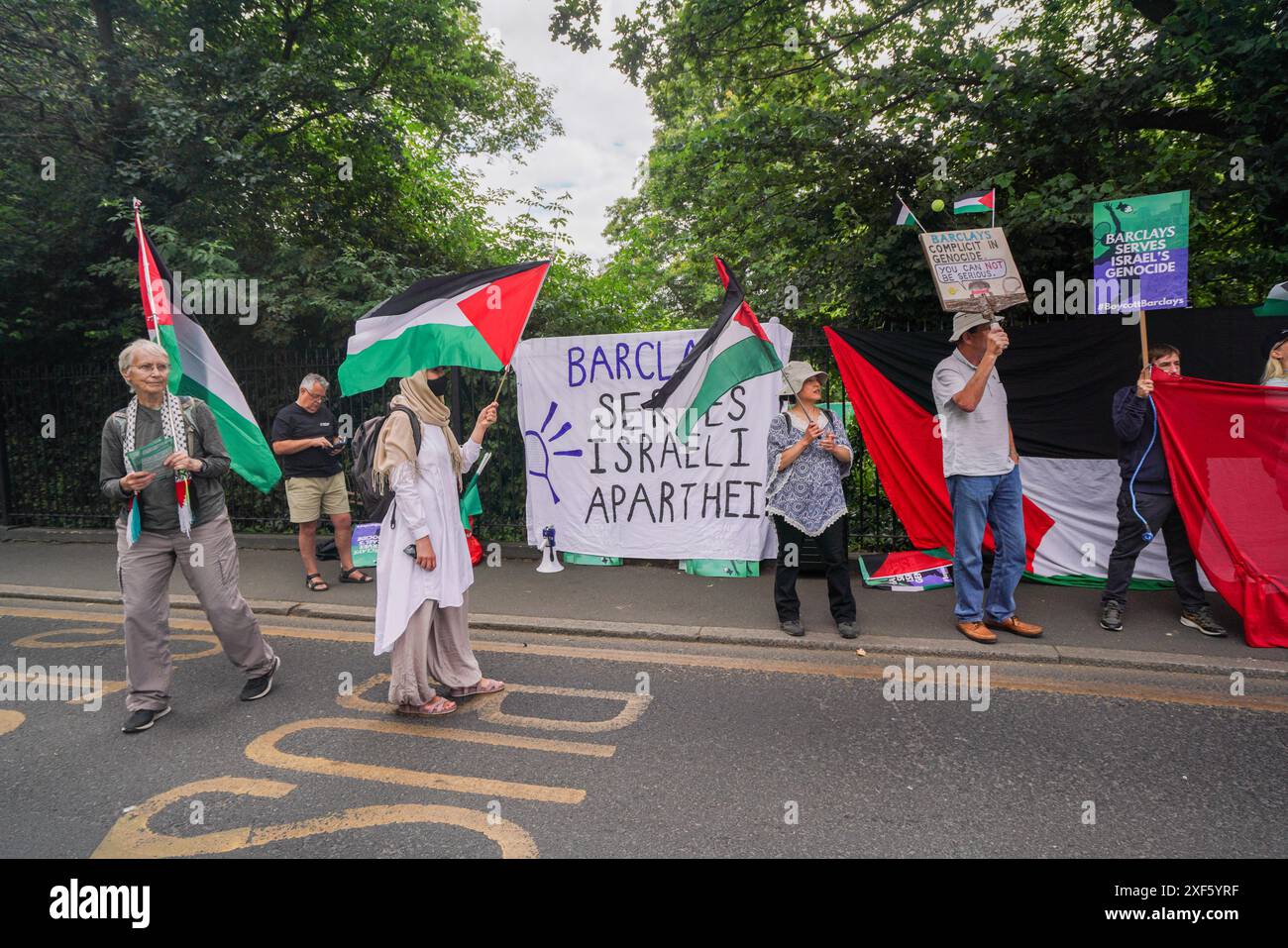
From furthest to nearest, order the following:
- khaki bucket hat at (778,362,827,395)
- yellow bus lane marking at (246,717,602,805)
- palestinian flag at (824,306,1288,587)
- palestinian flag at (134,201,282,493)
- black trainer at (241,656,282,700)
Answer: palestinian flag at (824,306,1288,587), khaki bucket hat at (778,362,827,395), black trainer at (241,656,282,700), palestinian flag at (134,201,282,493), yellow bus lane marking at (246,717,602,805)

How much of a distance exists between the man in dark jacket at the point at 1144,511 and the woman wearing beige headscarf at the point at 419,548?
14.8ft

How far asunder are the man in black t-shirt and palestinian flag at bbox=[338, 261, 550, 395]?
2.97 m

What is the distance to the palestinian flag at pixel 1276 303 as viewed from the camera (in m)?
5.50

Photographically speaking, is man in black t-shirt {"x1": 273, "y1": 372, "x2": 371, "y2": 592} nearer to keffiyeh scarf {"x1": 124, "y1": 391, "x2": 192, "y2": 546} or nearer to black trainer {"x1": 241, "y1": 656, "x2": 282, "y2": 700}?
black trainer {"x1": 241, "y1": 656, "x2": 282, "y2": 700}

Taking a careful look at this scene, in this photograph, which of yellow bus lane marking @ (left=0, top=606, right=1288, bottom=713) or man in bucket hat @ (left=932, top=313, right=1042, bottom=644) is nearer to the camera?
yellow bus lane marking @ (left=0, top=606, right=1288, bottom=713)

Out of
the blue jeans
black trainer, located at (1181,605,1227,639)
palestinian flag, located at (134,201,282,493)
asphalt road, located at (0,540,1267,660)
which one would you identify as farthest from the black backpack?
black trainer, located at (1181,605,1227,639)

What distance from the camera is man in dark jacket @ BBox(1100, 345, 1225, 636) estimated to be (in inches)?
208

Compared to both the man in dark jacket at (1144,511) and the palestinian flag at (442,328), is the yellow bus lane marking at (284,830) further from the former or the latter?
the man in dark jacket at (1144,511)

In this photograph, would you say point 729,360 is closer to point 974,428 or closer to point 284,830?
point 974,428

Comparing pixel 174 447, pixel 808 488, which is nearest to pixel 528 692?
pixel 808 488

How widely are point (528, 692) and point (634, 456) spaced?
3.25 metres

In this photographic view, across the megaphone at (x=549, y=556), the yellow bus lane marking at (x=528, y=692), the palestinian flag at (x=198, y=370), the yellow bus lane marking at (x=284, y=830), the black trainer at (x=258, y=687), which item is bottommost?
the yellow bus lane marking at (x=284, y=830)

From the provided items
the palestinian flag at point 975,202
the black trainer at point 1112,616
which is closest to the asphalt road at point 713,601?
the black trainer at point 1112,616
